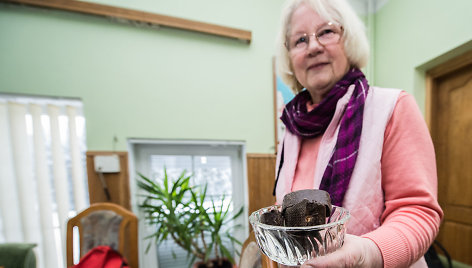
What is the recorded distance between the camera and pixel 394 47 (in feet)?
3.49

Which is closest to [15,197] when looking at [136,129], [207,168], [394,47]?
[136,129]

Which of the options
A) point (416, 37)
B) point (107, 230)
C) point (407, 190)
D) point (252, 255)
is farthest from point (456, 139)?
point (107, 230)

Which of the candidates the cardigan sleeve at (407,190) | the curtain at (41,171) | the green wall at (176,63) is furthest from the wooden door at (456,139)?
the curtain at (41,171)

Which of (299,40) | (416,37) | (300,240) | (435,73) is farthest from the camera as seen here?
(435,73)

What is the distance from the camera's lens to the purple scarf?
352mm

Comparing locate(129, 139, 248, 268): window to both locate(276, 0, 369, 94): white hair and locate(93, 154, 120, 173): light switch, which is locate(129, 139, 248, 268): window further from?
locate(276, 0, 369, 94): white hair

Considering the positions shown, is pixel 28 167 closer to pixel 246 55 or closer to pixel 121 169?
pixel 121 169

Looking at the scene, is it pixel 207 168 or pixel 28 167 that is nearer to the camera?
pixel 28 167

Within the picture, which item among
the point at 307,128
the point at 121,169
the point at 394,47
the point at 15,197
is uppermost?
the point at 394,47

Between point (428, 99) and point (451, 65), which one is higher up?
point (451, 65)

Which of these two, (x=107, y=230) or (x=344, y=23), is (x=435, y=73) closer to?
Result: (x=344, y=23)

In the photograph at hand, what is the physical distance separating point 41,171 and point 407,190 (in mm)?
1997

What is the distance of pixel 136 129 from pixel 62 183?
25.9 inches

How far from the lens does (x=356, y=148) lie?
37 centimetres
